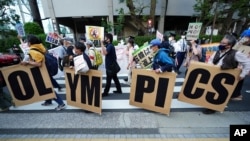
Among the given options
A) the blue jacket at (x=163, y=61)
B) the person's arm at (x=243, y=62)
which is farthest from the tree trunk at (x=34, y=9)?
the person's arm at (x=243, y=62)

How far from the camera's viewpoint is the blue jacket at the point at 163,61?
3547 millimetres

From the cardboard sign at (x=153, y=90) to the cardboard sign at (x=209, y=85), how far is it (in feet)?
1.69

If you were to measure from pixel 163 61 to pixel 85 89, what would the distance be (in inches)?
73.0

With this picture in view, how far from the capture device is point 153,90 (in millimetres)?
3721

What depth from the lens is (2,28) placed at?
3.66m

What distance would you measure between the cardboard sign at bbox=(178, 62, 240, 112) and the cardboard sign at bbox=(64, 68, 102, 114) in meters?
1.97

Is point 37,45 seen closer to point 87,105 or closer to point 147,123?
point 87,105

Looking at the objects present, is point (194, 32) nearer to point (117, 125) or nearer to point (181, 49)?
point (181, 49)

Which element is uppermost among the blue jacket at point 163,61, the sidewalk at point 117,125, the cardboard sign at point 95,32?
the cardboard sign at point 95,32

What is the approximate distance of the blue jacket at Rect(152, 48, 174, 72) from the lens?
3.55m

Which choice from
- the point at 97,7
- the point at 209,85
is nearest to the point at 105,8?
the point at 97,7

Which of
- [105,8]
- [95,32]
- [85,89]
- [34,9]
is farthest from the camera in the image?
[105,8]

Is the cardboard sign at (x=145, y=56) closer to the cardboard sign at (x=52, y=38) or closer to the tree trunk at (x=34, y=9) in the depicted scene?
the cardboard sign at (x=52, y=38)

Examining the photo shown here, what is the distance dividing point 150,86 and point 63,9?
23.2 m
